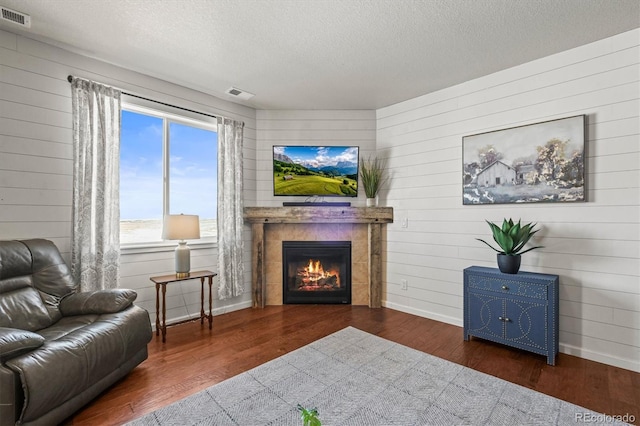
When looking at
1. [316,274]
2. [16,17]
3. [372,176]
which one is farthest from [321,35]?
[316,274]

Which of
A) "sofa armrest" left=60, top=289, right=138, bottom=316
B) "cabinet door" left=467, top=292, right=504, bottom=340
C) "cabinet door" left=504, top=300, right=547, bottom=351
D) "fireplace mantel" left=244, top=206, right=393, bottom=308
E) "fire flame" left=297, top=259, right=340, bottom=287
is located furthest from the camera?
"fire flame" left=297, top=259, right=340, bottom=287

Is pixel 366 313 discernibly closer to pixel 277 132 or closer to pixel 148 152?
pixel 277 132

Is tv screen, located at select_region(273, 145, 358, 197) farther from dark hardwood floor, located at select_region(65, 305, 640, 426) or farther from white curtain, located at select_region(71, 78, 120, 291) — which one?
white curtain, located at select_region(71, 78, 120, 291)

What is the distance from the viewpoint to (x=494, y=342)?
290cm

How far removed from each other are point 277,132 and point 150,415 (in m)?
3.39

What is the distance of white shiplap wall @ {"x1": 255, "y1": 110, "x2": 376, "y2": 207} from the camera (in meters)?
4.21

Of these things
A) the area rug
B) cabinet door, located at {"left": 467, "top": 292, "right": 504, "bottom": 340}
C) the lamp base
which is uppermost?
the lamp base

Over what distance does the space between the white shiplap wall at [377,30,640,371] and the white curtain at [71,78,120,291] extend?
10.8ft

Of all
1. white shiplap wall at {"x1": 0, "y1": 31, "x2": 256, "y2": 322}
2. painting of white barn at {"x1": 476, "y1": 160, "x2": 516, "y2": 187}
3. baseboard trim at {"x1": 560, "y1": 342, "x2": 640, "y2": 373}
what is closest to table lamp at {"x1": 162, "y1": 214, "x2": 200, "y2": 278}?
white shiplap wall at {"x1": 0, "y1": 31, "x2": 256, "y2": 322}

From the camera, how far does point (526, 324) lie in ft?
8.57

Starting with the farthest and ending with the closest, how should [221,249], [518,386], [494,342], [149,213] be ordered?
[221,249] → [149,213] → [494,342] → [518,386]

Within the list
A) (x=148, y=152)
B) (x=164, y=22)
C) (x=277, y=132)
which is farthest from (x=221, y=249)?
(x=164, y=22)

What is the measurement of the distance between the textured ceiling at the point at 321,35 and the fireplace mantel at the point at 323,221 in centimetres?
155

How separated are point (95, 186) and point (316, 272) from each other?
2.73 meters
